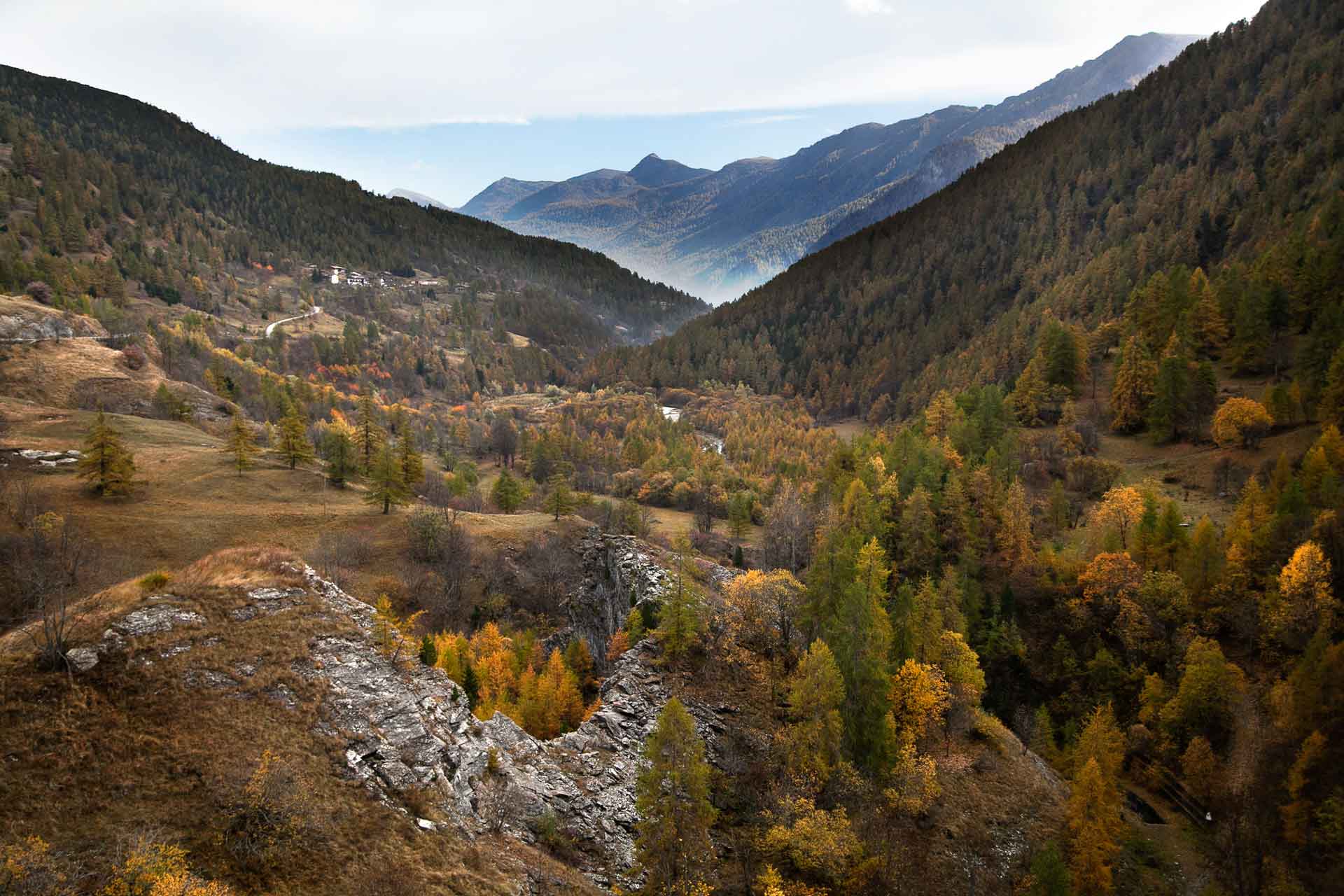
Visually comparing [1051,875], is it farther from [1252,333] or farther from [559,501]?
[1252,333]

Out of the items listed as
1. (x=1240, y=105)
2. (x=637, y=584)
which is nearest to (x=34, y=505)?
(x=637, y=584)

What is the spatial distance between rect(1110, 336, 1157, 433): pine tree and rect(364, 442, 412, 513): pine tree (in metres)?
119

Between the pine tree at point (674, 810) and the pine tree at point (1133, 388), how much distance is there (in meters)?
108

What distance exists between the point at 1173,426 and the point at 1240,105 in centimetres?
18159

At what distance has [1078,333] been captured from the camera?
417 feet

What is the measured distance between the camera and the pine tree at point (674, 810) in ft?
96.9

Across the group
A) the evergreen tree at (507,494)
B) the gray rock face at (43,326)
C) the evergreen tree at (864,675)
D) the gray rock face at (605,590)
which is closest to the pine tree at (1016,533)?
the evergreen tree at (864,675)

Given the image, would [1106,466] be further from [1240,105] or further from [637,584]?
[1240,105]

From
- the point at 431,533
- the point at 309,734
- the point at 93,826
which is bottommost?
the point at 431,533

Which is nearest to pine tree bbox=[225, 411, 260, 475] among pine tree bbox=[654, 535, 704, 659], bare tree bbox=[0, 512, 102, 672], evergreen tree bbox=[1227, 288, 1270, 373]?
bare tree bbox=[0, 512, 102, 672]

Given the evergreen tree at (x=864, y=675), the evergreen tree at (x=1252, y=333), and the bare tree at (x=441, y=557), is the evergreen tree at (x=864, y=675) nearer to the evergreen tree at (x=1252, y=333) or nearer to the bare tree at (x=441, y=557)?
the bare tree at (x=441, y=557)

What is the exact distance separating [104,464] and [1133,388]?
494 feet

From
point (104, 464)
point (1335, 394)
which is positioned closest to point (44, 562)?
point (104, 464)

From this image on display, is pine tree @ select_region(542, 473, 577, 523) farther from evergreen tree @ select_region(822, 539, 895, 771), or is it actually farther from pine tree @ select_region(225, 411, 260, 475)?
evergreen tree @ select_region(822, 539, 895, 771)
